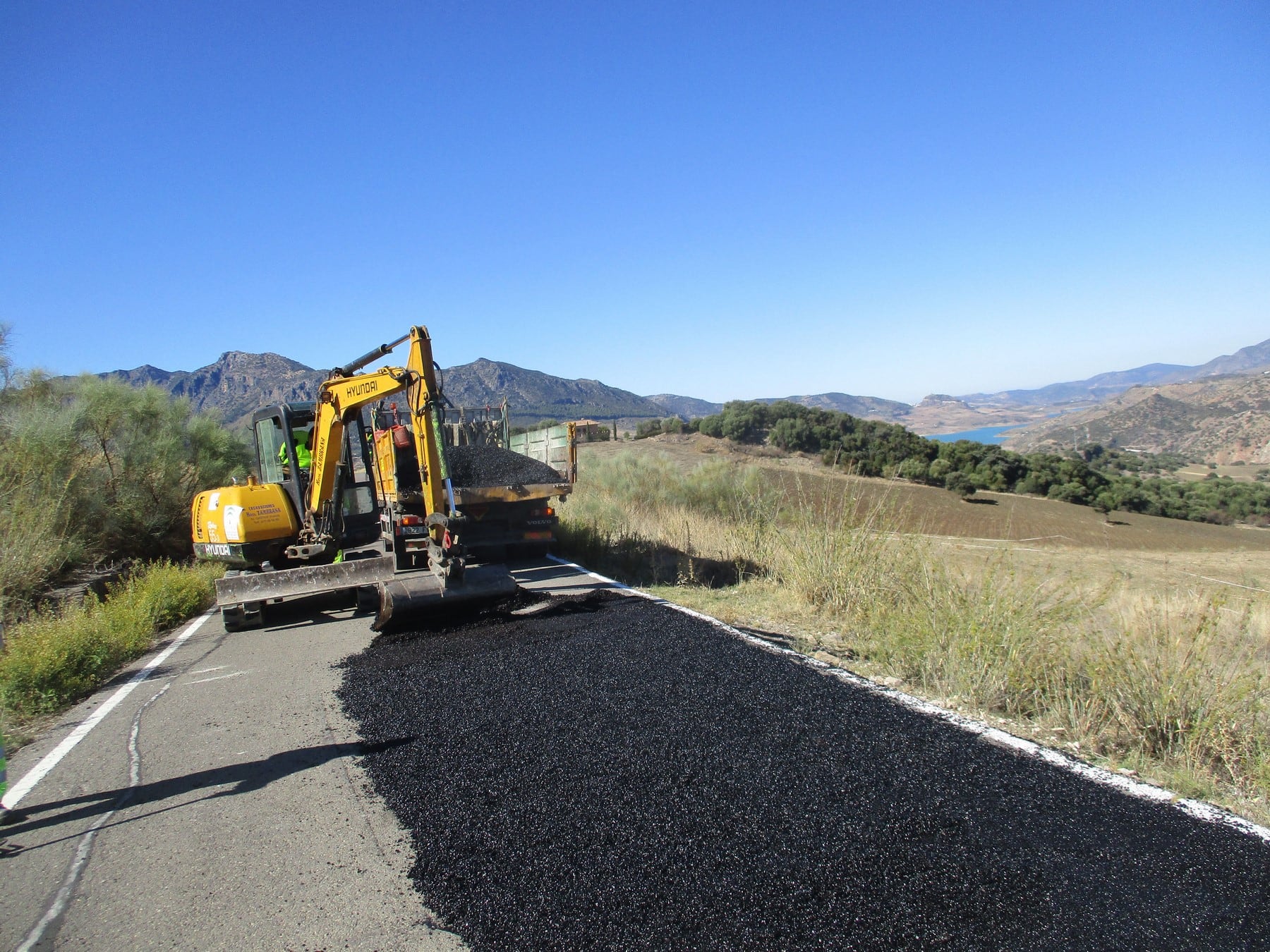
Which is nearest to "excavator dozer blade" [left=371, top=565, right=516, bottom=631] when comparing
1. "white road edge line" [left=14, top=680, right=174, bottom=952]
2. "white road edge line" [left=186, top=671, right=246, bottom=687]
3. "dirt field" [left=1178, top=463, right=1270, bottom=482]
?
"white road edge line" [left=186, top=671, right=246, bottom=687]

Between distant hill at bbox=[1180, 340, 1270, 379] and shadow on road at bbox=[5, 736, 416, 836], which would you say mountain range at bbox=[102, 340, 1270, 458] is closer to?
distant hill at bbox=[1180, 340, 1270, 379]

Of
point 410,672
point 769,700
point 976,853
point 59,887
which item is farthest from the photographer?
point 410,672

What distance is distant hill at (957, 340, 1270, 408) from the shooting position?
306 ft

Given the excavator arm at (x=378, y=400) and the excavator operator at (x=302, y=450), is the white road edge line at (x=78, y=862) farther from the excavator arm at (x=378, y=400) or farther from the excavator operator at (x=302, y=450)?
the excavator operator at (x=302, y=450)

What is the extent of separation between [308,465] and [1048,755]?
32.5ft

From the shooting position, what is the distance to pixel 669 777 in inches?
160

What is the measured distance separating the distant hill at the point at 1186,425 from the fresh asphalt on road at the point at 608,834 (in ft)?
106

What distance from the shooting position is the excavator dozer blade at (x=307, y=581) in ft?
29.6

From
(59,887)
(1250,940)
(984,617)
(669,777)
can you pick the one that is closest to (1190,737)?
A: (984,617)

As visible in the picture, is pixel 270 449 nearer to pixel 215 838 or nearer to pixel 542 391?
pixel 215 838

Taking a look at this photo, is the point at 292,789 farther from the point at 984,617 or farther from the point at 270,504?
the point at 270,504

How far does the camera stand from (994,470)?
75.3 ft

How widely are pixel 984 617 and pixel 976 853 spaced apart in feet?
8.51

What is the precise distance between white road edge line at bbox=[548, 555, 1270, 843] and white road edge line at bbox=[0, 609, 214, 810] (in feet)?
17.3
